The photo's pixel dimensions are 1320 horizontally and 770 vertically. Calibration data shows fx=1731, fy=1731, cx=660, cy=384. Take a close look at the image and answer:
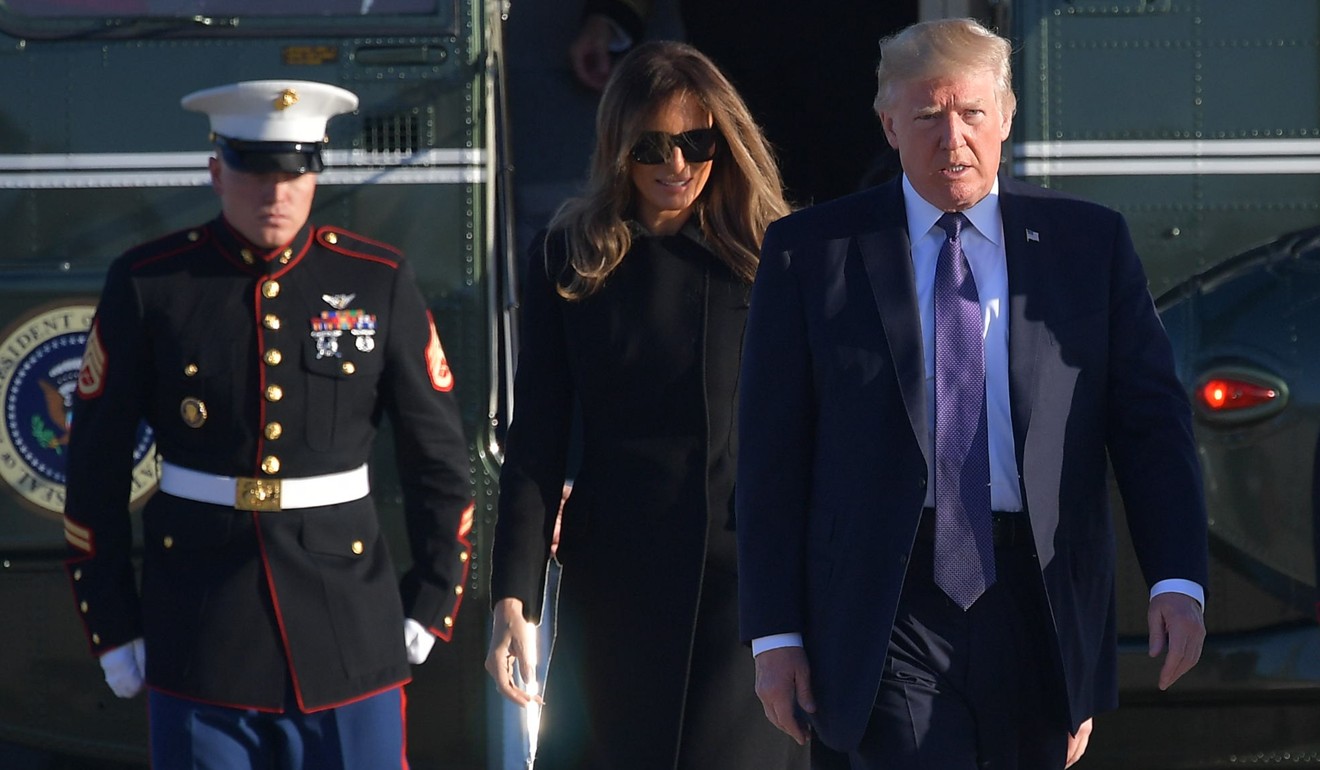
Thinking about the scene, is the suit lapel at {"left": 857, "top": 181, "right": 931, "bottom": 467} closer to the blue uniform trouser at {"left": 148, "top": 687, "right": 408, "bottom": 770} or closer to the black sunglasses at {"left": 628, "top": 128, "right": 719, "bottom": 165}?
the black sunglasses at {"left": 628, "top": 128, "right": 719, "bottom": 165}

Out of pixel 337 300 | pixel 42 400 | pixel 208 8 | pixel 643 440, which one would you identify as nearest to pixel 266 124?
pixel 337 300

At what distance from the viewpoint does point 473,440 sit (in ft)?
13.1

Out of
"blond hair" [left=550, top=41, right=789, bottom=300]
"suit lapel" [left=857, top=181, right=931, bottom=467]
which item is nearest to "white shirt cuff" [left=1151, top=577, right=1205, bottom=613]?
"suit lapel" [left=857, top=181, right=931, bottom=467]

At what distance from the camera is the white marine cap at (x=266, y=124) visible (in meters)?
3.09

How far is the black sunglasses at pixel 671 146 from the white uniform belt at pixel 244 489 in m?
0.81

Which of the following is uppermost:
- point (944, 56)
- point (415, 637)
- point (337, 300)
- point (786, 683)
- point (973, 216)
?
point (944, 56)

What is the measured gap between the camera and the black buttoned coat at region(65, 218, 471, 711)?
3031 millimetres

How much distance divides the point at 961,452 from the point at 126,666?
1.56m

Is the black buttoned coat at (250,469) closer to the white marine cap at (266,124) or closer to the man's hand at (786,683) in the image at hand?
the white marine cap at (266,124)

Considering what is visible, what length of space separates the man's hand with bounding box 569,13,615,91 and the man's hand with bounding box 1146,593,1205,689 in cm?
280

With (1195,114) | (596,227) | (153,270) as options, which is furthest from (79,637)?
(1195,114)

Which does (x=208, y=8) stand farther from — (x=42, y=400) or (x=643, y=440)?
(x=643, y=440)

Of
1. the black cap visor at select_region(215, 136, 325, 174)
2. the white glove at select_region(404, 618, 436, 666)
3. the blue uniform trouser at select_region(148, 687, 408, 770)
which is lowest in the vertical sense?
the blue uniform trouser at select_region(148, 687, 408, 770)

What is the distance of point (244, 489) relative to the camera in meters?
3.05
